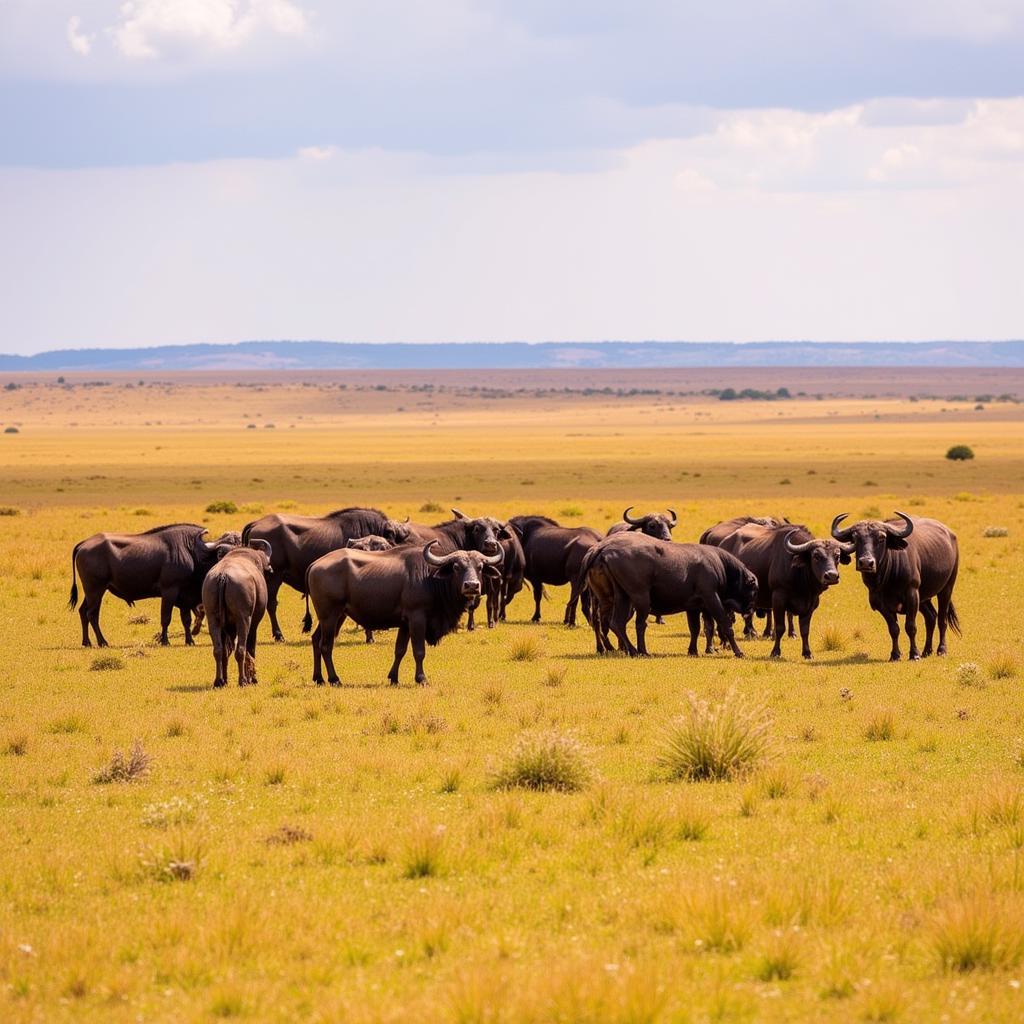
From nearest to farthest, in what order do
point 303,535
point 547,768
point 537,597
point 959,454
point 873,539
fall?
point 547,768
point 873,539
point 303,535
point 537,597
point 959,454

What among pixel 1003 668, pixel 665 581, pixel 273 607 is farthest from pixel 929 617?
pixel 273 607

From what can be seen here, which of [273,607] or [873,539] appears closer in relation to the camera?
[873,539]

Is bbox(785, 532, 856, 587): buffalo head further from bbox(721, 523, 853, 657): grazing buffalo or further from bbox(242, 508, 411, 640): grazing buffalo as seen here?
bbox(242, 508, 411, 640): grazing buffalo

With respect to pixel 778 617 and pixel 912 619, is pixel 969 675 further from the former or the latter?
pixel 778 617

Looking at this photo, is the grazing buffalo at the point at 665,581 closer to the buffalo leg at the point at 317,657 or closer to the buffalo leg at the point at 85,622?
the buffalo leg at the point at 317,657

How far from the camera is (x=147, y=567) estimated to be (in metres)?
21.0

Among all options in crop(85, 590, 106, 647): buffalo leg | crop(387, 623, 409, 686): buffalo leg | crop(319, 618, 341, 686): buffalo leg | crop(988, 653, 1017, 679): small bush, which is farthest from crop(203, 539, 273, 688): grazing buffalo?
crop(988, 653, 1017, 679): small bush

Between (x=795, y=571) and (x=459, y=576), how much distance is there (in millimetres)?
5101

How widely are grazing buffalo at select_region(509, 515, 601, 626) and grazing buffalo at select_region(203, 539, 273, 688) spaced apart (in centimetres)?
714

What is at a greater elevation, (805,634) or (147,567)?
(147,567)

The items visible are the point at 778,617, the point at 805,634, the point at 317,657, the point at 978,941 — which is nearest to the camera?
the point at 978,941

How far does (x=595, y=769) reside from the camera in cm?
1241

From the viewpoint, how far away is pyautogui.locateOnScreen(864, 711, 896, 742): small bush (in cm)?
1425

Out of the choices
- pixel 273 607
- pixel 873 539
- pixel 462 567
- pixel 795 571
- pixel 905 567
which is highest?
pixel 873 539
